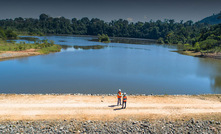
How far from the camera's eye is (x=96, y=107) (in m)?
18.4

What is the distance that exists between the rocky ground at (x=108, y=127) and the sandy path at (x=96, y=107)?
86 cm

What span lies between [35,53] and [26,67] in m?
19.4

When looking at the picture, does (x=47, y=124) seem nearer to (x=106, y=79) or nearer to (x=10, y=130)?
(x=10, y=130)

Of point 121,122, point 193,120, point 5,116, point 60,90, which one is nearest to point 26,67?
point 60,90

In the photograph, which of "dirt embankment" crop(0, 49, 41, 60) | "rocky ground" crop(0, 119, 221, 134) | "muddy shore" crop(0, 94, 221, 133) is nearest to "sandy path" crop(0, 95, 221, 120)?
"muddy shore" crop(0, 94, 221, 133)

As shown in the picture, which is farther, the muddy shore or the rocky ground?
the muddy shore

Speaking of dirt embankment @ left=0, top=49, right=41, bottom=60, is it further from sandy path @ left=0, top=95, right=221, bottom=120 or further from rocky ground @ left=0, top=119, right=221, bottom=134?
rocky ground @ left=0, top=119, right=221, bottom=134

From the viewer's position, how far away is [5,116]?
16.3 meters

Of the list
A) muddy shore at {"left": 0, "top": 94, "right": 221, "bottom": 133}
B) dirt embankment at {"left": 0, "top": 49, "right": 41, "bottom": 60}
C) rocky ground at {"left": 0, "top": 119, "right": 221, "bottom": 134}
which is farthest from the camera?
dirt embankment at {"left": 0, "top": 49, "right": 41, "bottom": 60}

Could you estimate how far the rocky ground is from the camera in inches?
579

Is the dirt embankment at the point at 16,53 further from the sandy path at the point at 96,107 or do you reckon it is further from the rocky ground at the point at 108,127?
the rocky ground at the point at 108,127

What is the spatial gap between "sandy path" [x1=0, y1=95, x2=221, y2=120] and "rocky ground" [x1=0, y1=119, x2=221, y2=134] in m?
0.86

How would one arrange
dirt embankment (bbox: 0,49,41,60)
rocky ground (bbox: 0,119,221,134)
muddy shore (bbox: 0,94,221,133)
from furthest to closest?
1. dirt embankment (bbox: 0,49,41,60)
2. muddy shore (bbox: 0,94,221,133)
3. rocky ground (bbox: 0,119,221,134)

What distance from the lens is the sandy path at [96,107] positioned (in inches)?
663
